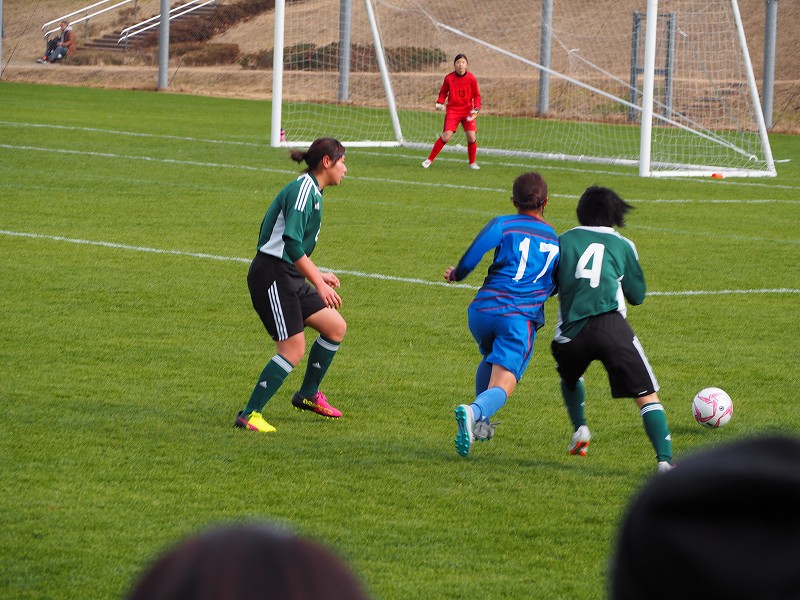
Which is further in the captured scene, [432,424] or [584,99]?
[584,99]

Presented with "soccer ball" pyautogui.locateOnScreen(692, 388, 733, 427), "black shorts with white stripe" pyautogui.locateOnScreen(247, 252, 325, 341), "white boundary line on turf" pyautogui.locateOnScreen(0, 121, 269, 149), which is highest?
"white boundary line on turf" pyautogui.locateOnScreen(0, 121, 269, 149)

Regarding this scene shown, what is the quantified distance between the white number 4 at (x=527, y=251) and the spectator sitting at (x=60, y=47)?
48056mm

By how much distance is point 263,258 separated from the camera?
21.0ft

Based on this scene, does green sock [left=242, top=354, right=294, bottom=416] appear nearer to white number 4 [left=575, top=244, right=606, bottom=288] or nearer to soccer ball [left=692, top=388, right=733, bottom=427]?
white number 4 [left=575, top=244, right=606, bottom=288]

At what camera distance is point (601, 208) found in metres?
5.69

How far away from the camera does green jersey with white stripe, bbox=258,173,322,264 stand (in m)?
6.19

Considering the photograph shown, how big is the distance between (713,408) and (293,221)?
2168mm

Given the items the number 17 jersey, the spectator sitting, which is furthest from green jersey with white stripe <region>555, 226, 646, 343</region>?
the spectator sitting

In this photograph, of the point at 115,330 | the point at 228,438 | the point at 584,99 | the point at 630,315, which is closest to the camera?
the point at 228,438

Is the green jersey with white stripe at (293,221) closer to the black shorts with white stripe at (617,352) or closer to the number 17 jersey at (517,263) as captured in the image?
the number 17 jersey at (517,263)

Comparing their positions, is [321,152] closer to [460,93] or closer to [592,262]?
[592,262]

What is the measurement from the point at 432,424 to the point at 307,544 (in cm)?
575

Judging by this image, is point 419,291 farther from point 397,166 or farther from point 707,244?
point 397,166

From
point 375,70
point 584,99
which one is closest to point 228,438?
point 584,99
